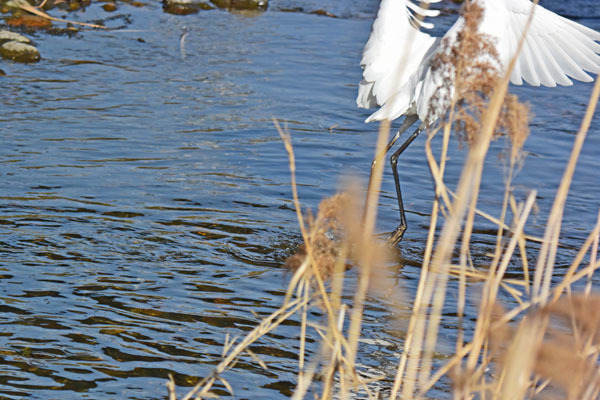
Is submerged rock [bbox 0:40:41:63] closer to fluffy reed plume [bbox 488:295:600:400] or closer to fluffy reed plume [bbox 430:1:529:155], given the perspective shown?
fluffy reed plume [bbox 430:1:529:155]

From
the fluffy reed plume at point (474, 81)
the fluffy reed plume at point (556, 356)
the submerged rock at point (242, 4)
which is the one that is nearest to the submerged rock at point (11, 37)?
the submerged rock at point (242, 4)

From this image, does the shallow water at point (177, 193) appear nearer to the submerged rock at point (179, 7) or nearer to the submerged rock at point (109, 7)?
the submerged rock at point (109, 7)

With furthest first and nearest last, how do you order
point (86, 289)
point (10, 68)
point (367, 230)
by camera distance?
point (10, 68) → point (86, 289) → point (367, 230)

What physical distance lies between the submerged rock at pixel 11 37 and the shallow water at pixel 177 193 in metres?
0.23

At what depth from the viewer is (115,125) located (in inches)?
261

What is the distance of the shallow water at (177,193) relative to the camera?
10.8 ft

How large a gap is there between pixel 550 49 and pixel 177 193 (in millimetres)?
2325

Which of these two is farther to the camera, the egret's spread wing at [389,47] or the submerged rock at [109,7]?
the submerged rock at [109,7]

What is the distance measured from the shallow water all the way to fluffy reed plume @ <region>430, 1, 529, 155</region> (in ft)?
4.73

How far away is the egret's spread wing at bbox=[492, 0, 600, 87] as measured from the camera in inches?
180

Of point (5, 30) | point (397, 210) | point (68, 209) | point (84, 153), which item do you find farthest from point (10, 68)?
point (397, 210)

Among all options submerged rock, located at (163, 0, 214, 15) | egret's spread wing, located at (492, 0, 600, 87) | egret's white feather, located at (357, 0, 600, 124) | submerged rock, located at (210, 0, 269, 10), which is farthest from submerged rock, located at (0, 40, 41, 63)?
egret's spread wing, located at (492, 0, 600, 87)

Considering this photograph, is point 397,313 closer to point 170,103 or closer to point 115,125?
point 115,125

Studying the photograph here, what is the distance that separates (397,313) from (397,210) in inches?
64.1
